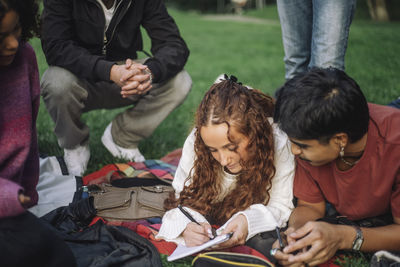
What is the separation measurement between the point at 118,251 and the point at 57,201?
887 millimetres

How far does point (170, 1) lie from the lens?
41.5 metres

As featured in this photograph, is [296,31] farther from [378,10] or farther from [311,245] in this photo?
[378,10]

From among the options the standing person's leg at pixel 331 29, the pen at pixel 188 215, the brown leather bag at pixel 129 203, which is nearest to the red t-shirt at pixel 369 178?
the pen at pixel 188 215

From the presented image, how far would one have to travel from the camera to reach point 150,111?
3.60 m

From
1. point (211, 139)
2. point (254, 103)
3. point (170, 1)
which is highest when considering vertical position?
point (254, 103)

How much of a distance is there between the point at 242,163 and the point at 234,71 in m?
5.58

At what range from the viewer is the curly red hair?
2260 millimetres

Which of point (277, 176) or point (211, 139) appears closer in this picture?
point (211, 139)

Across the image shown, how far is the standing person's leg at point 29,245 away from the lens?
1.75 m

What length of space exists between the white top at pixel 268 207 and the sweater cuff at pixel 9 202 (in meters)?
0.88

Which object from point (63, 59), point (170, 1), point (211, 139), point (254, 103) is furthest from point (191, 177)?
point (170, 1)

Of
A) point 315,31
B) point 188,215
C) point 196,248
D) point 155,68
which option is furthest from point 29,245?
point 315,31

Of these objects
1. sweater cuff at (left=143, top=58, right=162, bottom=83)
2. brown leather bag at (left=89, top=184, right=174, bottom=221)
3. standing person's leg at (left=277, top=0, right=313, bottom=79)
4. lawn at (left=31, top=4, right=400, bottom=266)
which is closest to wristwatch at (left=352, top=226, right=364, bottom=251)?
brown leather bag at (left=89, top=184, right=174, bottom=221)

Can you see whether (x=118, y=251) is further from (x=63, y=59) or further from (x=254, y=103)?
(x=63, y=59)
